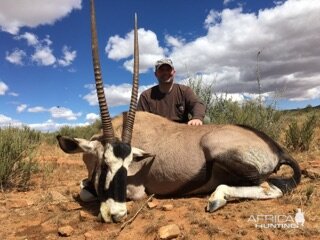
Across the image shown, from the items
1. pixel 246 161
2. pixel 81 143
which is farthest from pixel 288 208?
pixel 81 143

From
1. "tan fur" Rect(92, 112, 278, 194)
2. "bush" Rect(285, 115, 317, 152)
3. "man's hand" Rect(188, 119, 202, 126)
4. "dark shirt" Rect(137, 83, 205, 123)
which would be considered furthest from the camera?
"bush" Rect(285, 115, 317, 152)

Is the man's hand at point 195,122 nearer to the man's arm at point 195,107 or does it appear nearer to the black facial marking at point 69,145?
the man's arm at point 195,107

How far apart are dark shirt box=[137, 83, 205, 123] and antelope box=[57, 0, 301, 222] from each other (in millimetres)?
1437

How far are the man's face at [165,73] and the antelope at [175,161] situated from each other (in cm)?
171

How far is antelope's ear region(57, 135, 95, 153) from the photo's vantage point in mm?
4711

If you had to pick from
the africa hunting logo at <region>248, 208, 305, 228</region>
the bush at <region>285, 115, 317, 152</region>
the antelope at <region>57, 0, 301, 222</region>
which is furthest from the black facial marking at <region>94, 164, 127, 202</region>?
the bush at <region>285, 115, 317, 152</region>

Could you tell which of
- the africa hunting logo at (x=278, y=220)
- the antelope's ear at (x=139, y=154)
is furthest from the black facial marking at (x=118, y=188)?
the africa hunting logo at (x=278, y=220)

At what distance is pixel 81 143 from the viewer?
15.5 ft

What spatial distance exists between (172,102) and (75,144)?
7.79 ft

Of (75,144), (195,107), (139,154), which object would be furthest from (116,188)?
(195,107)

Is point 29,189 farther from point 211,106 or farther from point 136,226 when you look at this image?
point 211,106

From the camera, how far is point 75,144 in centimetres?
478

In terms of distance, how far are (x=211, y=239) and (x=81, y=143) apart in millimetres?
1984

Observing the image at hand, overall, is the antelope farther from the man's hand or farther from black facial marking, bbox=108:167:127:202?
the man's hand
